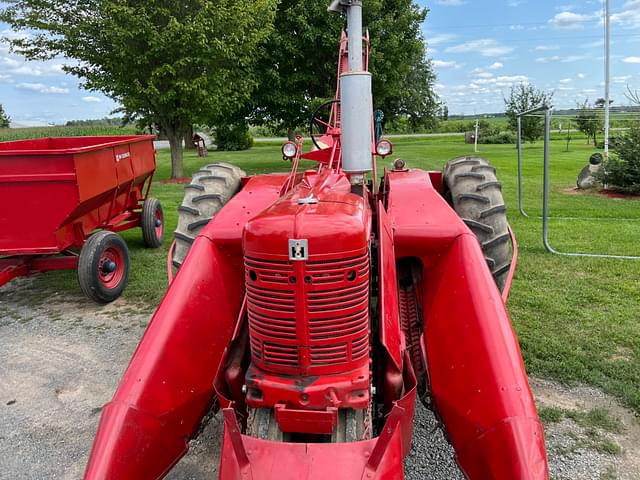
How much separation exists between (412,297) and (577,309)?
7.69ft

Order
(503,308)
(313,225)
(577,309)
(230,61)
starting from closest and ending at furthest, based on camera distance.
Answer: (313,225) < (503,308) < (577,309) < (230,61)

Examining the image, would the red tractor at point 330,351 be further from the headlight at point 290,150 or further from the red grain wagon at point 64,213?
the red grain wagon at point 64,213

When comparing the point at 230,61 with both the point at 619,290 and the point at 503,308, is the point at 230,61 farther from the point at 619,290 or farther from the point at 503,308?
the point at 503,308

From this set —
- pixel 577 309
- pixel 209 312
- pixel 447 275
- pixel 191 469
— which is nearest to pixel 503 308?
pixel 447 275

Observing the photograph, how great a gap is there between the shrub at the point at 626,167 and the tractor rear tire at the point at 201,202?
10457 millimetres

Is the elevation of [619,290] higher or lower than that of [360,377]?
lower

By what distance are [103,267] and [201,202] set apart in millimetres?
2137

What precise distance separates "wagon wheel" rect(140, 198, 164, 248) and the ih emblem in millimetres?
6028

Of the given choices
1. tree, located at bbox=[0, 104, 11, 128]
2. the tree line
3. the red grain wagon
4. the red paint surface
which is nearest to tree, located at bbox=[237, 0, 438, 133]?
the tree line

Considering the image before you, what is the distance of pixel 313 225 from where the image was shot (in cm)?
231

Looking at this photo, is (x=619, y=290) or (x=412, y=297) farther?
(x=619, y=290)

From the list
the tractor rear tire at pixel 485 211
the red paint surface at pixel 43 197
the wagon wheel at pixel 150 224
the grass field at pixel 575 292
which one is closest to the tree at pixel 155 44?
the grass field at pixel 575 292

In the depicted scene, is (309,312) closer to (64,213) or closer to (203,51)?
(64,213)

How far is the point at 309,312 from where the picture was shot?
236 cm
